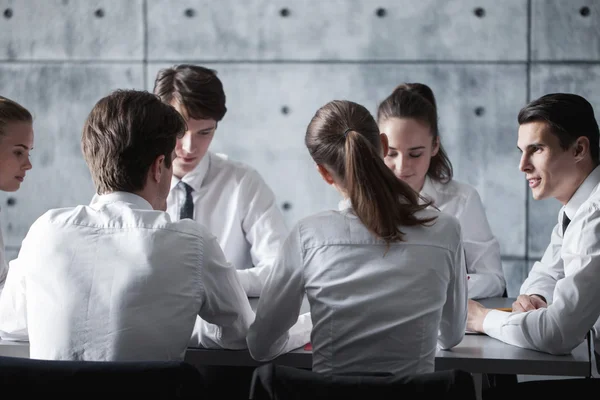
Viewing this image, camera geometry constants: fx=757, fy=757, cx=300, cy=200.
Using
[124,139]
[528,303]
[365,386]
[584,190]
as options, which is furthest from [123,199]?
[584,190]

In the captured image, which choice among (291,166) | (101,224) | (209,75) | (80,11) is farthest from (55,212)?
(80,11)

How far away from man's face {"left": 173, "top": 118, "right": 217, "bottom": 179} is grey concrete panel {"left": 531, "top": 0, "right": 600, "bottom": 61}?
7.02 ft

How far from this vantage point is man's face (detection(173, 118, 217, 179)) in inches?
110

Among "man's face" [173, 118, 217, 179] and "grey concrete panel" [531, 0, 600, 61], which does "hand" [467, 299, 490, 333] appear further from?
"grey concrete panel" [531, 0, 600, 61]

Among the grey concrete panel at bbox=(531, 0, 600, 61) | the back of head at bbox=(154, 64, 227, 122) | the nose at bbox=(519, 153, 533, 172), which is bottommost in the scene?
the nose at bbox=(519, 153, 533, 172)

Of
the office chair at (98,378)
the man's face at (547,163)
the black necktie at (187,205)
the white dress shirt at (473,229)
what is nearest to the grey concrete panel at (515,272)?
the white dress shirt at (473,229)

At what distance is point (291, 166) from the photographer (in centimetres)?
433

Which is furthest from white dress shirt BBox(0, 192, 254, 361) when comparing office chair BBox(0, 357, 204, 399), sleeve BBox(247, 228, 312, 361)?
office chair BBox(0, 357, 204, 399)

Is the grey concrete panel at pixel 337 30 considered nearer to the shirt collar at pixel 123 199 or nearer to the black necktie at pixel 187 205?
the black necktie at pixel 187 205

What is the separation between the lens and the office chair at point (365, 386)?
130 centimetres

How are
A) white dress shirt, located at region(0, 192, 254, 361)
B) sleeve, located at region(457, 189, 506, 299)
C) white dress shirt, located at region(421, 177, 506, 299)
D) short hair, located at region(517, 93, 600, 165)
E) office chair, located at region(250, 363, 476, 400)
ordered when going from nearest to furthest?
office chair, located at region(250, 363, 476, 400)
white dress shirt, located at region(0, 192, 254, 361)
short hair, located at region(517, 93, 600, 165)
sleeve, located at region(457, 189, 506, 299)
white dress shirt, located at region(421, 177, 506, 299)

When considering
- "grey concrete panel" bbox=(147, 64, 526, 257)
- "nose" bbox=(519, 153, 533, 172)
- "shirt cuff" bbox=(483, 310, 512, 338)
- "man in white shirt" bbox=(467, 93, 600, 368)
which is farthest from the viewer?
"grey concrete panel" bbox=(147, 64, 526, 257)

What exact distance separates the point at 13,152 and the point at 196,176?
A: 72 cm

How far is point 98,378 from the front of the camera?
4.36 ft
